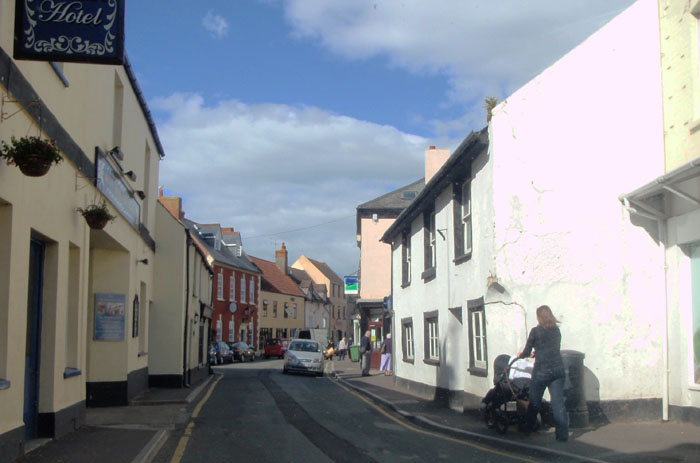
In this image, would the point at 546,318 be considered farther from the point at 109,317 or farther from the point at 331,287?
the point at 331,287

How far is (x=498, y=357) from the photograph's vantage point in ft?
37.8

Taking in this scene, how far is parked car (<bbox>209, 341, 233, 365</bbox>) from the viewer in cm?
4141

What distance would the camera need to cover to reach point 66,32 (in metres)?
7.70

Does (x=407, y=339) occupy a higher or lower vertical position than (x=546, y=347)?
lower

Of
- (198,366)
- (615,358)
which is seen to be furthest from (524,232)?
(198,366)

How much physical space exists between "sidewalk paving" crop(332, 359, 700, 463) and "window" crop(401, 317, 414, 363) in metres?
7.08

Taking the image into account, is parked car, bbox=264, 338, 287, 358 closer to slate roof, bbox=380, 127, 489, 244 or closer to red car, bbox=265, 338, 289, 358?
red car, bbox=265, 338, 289, 358

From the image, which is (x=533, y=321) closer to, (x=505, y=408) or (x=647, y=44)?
(x=505, y=408)

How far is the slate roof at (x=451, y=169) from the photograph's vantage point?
12953mm

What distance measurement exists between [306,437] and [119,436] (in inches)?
110

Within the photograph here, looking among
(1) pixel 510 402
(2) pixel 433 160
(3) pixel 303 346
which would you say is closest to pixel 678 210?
(1) pixel 510 402

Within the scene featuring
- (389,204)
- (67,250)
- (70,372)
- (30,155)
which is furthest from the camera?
(389,204)

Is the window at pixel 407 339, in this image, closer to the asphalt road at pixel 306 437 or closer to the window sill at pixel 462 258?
the asphalt road at pixel 306 437

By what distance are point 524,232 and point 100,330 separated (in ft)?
29.7
